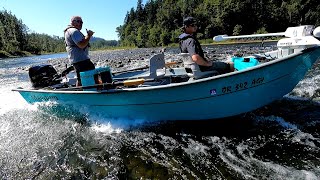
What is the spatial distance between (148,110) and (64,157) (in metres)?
2.27

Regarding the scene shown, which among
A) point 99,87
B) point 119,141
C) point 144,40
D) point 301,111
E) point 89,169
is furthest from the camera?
point 144,40

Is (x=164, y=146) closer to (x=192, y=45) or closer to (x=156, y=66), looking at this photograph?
(x=192, y=45)

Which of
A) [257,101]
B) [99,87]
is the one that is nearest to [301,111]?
[257,101]

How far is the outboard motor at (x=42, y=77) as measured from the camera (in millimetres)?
9703

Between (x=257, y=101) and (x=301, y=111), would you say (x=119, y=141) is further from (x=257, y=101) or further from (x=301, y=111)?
(x=301, y=111)

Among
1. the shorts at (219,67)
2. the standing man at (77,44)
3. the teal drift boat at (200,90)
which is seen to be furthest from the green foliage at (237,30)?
the standing man at (77,44)

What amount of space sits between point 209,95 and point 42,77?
6.00 meters

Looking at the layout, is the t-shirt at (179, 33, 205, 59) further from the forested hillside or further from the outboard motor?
the forested hillside

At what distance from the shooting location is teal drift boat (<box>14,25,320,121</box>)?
6.70 m

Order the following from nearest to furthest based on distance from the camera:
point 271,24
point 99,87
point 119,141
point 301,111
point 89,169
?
point 89,169 → point 119,141 → point 99,87 → point 301,111 → point 271,24

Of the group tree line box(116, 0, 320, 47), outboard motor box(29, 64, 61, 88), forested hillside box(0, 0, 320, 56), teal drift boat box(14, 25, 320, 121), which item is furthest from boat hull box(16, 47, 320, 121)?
tree line box(116, 0, 320, 47)

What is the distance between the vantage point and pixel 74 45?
316 inches

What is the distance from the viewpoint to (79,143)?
716cm

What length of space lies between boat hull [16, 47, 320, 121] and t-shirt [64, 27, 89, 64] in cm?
104
